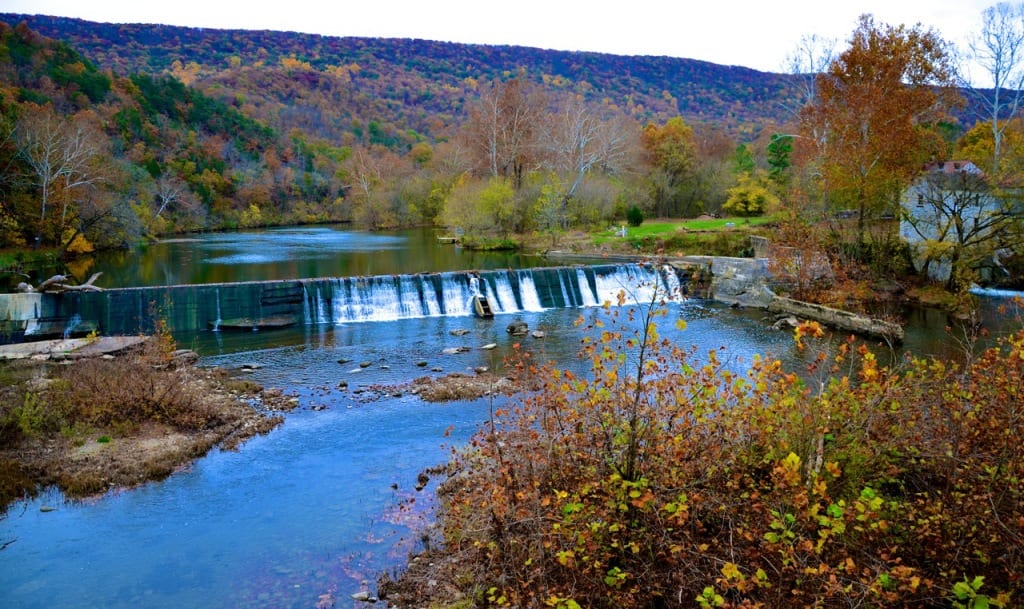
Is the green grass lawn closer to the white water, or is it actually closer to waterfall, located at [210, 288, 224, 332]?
the white water

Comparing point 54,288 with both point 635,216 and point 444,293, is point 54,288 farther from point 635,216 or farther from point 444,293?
point 635,216

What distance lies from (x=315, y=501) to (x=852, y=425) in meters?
6.63

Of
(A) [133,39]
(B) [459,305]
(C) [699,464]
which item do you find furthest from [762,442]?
(A) [133,39]

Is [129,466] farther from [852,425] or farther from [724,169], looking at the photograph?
[724,169]

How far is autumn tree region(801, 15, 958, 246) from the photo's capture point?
2266 cm

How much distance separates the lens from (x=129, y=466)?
957cm

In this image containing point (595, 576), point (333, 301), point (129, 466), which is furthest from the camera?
point (333, 301)

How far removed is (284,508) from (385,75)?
4844 inches

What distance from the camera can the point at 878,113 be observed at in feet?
74.3

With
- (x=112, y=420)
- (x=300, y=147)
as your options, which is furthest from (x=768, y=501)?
(x=300, y=147)

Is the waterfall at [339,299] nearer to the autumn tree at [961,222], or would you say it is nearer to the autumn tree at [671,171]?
the autumn tree at [961,222]

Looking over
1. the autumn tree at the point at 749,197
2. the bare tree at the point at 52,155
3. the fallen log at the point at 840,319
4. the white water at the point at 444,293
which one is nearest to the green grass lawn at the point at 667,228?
the autumn tree at the point at 749,197

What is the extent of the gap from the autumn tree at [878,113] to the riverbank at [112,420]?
20.2 meters

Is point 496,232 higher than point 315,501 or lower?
higher
